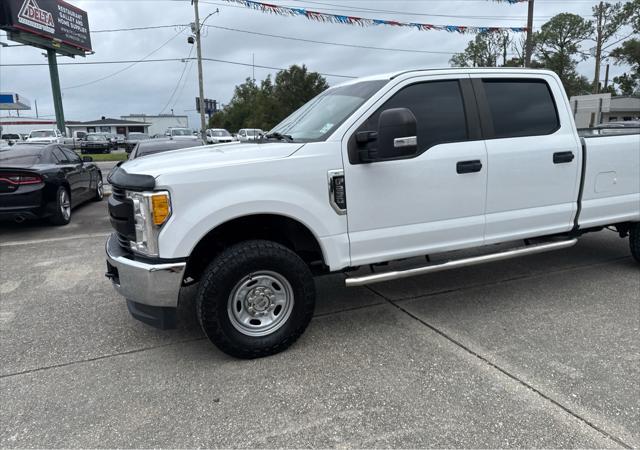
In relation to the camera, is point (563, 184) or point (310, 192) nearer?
point (310, 192)

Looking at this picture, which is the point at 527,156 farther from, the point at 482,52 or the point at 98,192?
Result: the point at 482,52

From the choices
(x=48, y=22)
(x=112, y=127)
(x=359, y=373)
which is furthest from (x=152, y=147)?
(x=112, y=127)

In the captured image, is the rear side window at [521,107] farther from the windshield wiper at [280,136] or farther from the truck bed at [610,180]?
the windshield wiper at [280,136]

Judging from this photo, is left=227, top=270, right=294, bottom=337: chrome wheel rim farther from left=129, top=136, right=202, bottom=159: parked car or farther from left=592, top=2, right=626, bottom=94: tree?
left=592, top=2, right=626, bottom=94: tree

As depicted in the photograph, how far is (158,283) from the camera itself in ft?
10.1

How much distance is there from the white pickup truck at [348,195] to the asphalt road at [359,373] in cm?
42

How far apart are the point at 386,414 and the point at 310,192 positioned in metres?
1.53

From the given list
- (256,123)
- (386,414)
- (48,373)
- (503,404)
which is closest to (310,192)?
(386,414)

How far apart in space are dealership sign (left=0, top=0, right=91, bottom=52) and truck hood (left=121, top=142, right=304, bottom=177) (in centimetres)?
3690

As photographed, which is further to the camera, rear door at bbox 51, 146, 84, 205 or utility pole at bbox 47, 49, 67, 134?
utility pole at bbox 47, 49, 67, 134

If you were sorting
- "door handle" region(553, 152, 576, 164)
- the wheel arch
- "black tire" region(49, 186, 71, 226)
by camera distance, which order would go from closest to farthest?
the wheel arch, "door handle" region(553, 152, 576, 164), "black tire" region(49, 186, 71, 226)

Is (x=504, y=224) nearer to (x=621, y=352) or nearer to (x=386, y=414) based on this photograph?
(x=621, y=352)

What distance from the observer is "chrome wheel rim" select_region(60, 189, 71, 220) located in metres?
8.20

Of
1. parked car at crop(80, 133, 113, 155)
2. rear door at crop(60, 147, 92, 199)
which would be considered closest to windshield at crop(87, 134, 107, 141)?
parked car at crop(80, 133, 113, 155)
